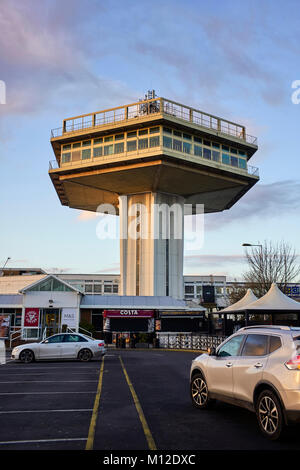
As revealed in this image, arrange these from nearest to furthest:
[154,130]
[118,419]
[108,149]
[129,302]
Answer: [118,419], [129,302], [154,130], [108,149]

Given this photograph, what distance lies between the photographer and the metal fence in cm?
3203

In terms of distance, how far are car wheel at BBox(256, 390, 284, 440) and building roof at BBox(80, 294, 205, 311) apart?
34.4 m

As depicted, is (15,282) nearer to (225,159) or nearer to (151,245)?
(151,245)

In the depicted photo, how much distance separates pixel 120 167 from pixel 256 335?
42.3 m

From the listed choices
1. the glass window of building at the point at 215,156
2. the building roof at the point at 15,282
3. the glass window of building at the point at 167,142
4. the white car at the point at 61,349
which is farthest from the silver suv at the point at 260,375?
the building roof at the point at 15,282

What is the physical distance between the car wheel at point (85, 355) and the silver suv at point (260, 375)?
13919 mm

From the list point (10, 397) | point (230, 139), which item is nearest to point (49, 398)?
point (10, 397)

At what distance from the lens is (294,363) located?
22.1 feet

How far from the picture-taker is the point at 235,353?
852cm

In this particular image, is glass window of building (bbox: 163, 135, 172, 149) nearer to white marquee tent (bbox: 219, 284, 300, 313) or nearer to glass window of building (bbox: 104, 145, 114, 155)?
glass window of building (bbox: 104, 145, 114, 155)

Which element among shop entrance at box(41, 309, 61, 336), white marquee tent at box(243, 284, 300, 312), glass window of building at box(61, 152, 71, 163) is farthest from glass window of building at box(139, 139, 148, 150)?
white marquee tent at box(243, 284, 300, 312)

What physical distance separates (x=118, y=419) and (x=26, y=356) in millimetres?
14790

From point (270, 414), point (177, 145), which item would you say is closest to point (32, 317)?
point (177, 145)

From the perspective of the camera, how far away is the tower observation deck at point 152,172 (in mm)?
48031
